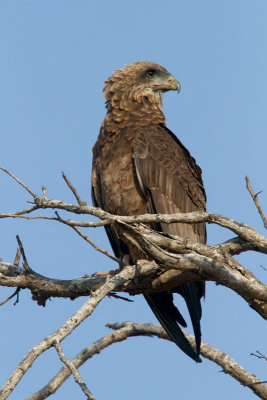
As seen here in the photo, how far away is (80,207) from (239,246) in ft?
4.09

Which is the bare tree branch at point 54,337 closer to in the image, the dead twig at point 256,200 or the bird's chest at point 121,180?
the dead twig at point 256,200

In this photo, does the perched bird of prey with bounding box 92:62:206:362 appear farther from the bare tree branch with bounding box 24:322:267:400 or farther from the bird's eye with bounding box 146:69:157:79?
the bird's eye with bounding box 146:69:157:79

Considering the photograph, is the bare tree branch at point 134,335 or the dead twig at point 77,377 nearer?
the dead twig at point 77,377

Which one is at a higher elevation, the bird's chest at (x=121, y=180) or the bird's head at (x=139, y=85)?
the bird's head at (x=139, y=85)

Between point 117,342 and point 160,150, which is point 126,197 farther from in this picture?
point 117,342

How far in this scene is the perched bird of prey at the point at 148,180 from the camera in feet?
17.2

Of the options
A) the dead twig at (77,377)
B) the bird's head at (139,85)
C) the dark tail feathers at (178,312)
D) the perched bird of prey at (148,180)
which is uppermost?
the bird's head at (139,85)

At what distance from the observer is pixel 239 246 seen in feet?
13.5

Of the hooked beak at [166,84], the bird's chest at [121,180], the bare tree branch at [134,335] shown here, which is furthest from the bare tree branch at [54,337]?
the hooked beak at [166,84]

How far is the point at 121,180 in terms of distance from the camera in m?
5.35

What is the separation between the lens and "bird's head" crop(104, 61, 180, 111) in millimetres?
6035

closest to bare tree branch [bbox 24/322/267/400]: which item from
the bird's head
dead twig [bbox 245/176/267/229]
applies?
dead twig [bbox 245/176/267/229]

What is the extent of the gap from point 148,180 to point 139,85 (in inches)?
53.2

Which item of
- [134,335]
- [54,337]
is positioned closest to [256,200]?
[54,337]
